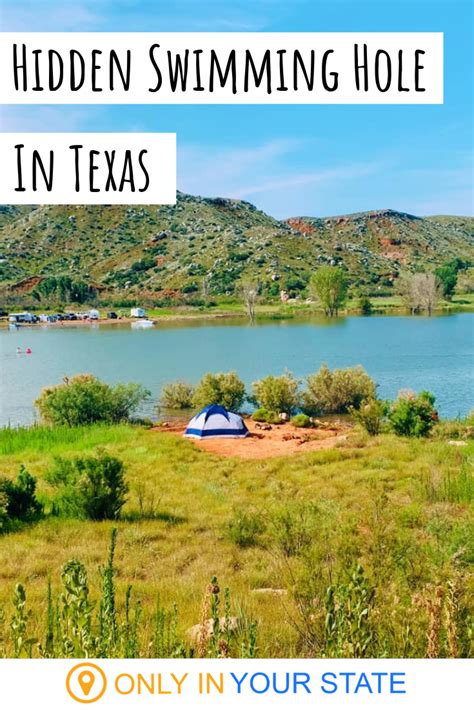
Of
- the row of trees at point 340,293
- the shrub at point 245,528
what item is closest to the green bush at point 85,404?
the shrub at point 245,528

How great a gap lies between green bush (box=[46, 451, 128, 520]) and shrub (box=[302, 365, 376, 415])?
14.9 meters

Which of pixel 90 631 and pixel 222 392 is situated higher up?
pixel 90 631

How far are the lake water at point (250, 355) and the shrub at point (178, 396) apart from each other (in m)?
1.02

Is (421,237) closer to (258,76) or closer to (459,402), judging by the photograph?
(459,402)

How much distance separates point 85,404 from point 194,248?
330 feet

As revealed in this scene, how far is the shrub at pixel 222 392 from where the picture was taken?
78.1 feet

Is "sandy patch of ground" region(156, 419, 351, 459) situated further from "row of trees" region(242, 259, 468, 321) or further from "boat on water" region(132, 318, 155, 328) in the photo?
"row of trees" region(242, 259, 468, 321)

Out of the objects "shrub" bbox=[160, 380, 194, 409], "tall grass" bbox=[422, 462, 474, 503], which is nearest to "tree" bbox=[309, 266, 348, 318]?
"shrub" bbox=[160, 380, 194, 409]

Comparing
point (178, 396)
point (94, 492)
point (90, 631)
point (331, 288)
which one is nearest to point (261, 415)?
point (178, 396)

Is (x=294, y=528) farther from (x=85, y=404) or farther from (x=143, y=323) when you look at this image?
(x=143, y=323)

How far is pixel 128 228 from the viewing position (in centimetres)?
12656

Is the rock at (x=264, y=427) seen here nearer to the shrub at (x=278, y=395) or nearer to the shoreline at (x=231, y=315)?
the shrub at (x=278, y=395)
